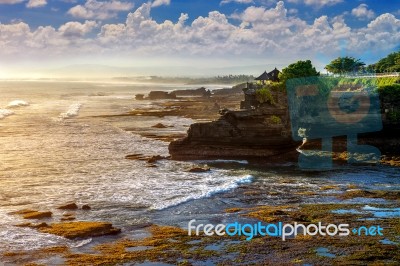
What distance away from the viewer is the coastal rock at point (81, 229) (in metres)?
25.2

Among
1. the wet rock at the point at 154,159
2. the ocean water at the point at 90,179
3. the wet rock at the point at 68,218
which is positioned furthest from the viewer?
the wet rock at the point at 154,159

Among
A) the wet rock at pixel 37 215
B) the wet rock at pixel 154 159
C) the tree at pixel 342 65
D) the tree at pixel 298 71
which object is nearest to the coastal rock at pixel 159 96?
the tree at pixel 342 65

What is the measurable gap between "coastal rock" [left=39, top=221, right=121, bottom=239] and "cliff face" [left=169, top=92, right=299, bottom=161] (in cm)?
2195

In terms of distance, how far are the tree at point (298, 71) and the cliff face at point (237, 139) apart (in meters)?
11.6

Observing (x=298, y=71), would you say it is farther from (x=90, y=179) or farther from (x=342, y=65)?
(x=342, y=65)

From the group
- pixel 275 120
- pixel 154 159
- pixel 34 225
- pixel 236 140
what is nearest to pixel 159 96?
pixel 236 140

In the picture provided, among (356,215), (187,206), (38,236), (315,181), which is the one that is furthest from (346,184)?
(38,236)

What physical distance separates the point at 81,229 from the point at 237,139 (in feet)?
82.5

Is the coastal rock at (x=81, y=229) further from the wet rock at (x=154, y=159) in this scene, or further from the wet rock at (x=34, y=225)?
the wet rock at (x=154, y=159)

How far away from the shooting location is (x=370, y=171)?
138ft

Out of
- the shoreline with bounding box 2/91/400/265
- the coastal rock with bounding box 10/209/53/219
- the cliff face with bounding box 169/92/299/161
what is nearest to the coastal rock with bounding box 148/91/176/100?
the cliff face with bounding box 169/92/299/161

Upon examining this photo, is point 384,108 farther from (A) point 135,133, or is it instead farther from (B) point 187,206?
(B) point 187,206

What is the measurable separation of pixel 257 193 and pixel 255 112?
52.6 feet

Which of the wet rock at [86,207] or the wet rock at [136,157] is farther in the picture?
the wet rock at [136,157]
